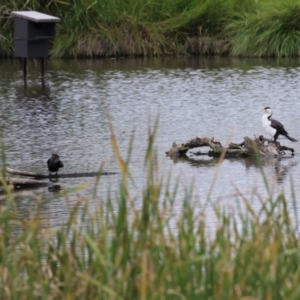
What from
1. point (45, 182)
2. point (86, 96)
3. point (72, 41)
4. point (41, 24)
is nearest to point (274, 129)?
point (45, 182)

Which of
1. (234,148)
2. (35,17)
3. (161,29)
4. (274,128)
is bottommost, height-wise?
(234,148)

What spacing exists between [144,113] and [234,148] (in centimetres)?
397

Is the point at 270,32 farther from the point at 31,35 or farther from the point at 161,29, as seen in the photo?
the point at 31,35

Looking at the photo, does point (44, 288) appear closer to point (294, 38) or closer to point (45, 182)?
point (45, 182)

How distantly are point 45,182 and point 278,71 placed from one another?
1100 cm

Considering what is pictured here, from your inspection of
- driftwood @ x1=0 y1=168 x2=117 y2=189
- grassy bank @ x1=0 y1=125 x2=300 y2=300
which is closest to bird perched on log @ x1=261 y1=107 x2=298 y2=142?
driftwood @ x1=0 y1=168 x2=117 y2=189

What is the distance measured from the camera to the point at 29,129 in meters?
14.1

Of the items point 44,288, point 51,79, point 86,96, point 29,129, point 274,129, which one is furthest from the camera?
point 51,79

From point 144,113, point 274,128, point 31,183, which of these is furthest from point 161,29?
point 31,183

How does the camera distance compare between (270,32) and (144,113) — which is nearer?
(144,113)

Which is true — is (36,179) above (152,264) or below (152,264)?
below

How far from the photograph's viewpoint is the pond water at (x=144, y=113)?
1047 cm

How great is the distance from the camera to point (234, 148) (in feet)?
38.2

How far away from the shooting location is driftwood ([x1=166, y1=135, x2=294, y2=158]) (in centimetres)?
1146
